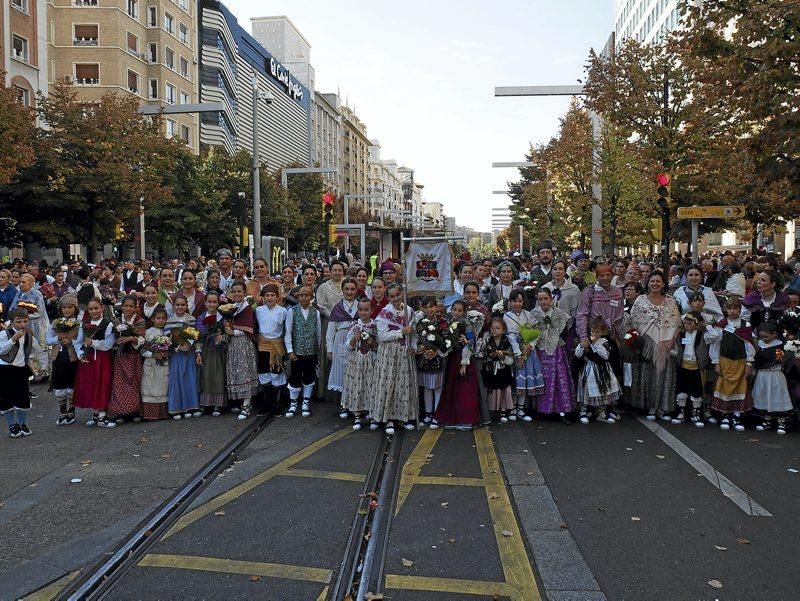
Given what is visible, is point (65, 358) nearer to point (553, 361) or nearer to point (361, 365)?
point (361, 365)

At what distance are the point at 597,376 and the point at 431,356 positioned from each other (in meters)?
2.10

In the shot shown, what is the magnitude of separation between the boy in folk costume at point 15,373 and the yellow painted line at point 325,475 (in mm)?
3607

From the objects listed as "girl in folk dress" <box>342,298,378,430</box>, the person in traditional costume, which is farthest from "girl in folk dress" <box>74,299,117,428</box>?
"girl in folk dress" <box>342,298,378,430</box>

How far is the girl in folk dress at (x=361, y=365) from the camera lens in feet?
26.5

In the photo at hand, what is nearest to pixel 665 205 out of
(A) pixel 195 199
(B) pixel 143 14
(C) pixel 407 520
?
(C) pixel 407 520

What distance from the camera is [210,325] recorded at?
28.9 ft

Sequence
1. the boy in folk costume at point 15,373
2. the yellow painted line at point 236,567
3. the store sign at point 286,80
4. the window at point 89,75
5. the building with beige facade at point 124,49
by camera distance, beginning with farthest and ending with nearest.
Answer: the store sign at point 286,80, the window at point 89,75, the building with beige facade at point 124,49, the boy in folk costume at point 15,373, the yellow painted line at point 236,567

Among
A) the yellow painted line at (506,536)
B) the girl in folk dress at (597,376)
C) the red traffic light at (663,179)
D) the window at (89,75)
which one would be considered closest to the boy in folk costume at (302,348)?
the yellow painted line at (506,536)

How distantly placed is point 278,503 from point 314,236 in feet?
150

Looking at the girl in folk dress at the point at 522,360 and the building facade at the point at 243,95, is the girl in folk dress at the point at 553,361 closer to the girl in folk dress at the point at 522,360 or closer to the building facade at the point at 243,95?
the girl in folk dress at the point at 522,360

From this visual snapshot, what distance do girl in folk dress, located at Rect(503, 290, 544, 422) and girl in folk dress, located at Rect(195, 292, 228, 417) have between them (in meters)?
3.76

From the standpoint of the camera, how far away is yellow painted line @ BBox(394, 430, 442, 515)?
5832 mm

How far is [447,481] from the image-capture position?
615 centimetres

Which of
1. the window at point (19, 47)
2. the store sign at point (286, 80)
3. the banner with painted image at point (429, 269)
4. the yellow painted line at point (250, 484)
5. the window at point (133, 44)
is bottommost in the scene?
the yellow painted line at point (250, 484)
